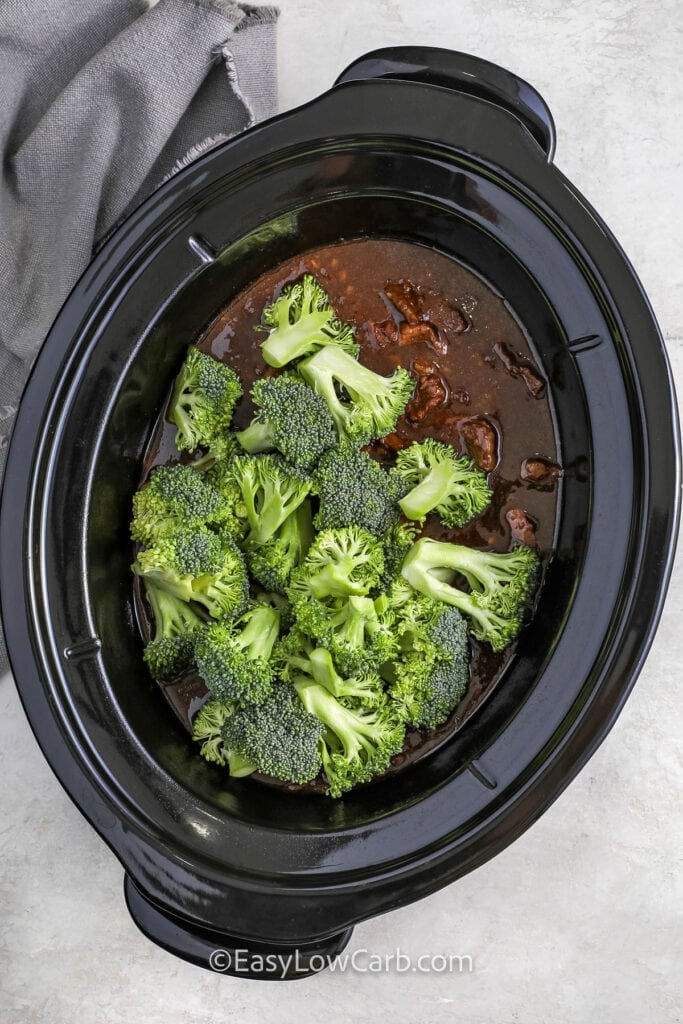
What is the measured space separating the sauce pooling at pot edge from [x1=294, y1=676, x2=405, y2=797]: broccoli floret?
114 mm

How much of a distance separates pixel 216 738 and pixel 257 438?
81 cm

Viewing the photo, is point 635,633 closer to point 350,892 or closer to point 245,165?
point 350,892

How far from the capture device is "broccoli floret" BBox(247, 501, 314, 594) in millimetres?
2096

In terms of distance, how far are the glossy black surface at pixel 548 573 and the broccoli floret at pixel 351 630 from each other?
14.3 inches

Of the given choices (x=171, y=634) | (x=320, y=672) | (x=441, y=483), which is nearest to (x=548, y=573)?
(x=441, y=483)

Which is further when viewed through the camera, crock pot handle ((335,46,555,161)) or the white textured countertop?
the white textured countertop

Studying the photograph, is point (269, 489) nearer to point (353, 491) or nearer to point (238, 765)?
point (353, 491)

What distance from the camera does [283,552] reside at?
2.10 meters

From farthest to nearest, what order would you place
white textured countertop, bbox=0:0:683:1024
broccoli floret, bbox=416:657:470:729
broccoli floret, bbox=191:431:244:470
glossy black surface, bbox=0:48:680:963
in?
white textured countertop, bbox=0:0:683:1024 → broccoli floret, bbox=191:431:244:470 → broccoli floret, bbox=416:657:470:729 → glossy black surface, bbox=0:48:680:963

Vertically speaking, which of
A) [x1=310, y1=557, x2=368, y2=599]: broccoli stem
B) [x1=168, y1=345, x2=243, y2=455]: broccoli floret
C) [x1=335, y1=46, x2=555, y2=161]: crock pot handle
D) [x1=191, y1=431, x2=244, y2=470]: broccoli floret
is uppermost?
[x1=335, y1=46, x2=555, y2=161]: crock pot handle

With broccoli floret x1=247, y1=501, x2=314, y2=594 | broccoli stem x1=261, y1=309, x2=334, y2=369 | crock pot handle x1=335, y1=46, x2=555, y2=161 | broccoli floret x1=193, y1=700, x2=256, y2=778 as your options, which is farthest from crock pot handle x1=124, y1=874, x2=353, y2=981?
crock pot handle x1=335, y1=46, x2=555, y2=161

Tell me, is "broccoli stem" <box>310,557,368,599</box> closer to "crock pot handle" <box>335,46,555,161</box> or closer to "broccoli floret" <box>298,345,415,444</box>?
"broccoli floret" <box>298,345,415,444</box>

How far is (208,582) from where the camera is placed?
6.72 feet

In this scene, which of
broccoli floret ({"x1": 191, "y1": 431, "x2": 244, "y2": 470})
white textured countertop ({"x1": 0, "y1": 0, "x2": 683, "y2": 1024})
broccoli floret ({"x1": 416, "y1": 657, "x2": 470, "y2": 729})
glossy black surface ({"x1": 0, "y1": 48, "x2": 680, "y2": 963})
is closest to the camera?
glossy black surface ({"x1": 0, "y1": 48, "x2": 680, "y2": 963})
